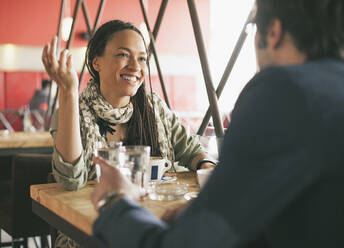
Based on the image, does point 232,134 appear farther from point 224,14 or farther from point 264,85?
point 224,14

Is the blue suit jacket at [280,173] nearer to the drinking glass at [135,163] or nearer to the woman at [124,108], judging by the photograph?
the drinking glass at [135,163]

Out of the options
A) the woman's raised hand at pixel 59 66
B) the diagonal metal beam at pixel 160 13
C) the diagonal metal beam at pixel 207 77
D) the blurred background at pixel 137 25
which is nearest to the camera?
the woman's raised hand at pixel 59 66

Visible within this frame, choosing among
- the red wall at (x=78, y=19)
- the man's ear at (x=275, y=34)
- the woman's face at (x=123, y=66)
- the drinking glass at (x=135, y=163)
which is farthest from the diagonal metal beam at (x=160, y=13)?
the red wall at (x=78, y=19)

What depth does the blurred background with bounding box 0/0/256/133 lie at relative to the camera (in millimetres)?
7777

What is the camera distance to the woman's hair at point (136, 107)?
1814 millimetres

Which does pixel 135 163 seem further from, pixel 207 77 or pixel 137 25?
pixel 137 25

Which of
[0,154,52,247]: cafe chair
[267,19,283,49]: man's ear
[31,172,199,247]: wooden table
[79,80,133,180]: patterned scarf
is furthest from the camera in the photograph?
[0,154,52,247]: cafe chair

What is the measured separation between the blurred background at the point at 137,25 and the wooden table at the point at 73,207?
5.21 meters

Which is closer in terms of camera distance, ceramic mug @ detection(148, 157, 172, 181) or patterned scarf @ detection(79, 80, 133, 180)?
ceramic mug @ detection(148, 157, 172, 181)

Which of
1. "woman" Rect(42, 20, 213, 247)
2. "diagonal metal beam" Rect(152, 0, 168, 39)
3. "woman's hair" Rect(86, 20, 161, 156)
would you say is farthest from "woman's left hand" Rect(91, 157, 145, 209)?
"diagonal metal beam" Rect(152, 0, 168, 39)

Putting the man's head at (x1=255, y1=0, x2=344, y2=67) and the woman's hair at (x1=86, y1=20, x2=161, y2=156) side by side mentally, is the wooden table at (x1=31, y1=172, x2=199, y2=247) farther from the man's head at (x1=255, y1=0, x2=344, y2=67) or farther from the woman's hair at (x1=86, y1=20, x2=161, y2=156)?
the man's head at (x1=255, y1=0, x2=344, y2=67)

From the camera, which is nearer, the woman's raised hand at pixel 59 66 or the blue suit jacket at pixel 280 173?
the blue suit jacket at pixel 280 173

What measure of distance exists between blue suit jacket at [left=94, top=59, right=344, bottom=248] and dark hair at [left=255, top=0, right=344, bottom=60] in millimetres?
56

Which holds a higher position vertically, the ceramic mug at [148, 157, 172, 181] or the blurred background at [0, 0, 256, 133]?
the blurred background at [0, 0, 256, 133]
